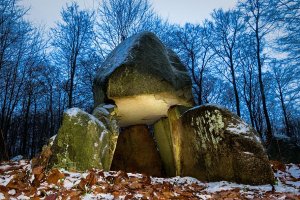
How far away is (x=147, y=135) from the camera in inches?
390

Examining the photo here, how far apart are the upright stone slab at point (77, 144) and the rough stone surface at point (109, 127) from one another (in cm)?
34

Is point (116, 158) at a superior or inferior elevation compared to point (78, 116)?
inferior

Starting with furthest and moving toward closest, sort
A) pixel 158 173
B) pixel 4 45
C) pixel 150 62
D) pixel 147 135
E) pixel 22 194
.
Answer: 1. pixel 4 45
2. pixel 147 135
3. pixel 158 173
4. pixel 150 62
5. pixel 22 194

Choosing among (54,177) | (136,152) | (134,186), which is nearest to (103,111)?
(134,186)

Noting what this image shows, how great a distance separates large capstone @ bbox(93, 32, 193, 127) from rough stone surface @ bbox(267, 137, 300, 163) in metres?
4.22

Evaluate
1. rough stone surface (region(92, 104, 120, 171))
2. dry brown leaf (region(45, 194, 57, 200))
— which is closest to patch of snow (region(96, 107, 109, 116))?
rough stone surface (region(92, 104, 120, 171))

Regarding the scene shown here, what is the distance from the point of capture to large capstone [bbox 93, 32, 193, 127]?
6.74 m

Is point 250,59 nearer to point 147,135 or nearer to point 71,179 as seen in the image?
point 147,135

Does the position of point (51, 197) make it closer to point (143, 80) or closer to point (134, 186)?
point (134, 186)

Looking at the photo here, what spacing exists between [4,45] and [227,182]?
1060 cm

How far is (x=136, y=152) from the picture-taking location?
9.73m

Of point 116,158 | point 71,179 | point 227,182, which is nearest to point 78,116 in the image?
point 71,179

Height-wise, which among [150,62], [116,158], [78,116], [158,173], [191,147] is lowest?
[158,173]

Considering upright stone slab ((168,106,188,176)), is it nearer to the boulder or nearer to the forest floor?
the boulder
